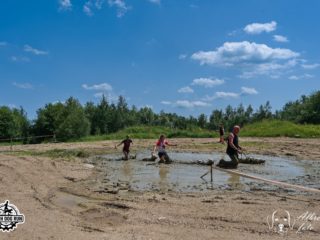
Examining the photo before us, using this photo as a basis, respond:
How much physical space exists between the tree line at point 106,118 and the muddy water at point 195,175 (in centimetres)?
2826

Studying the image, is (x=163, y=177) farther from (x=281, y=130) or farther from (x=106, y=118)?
(x=106, y=118)

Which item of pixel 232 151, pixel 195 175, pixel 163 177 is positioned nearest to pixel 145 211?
pixel 163 177

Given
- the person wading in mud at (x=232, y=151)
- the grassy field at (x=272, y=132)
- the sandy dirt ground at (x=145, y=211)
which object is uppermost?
the grassy field at (x=272, y=132)

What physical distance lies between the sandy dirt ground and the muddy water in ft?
4.07

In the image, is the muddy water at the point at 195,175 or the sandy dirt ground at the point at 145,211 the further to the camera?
the muddy water at the point at 195,175

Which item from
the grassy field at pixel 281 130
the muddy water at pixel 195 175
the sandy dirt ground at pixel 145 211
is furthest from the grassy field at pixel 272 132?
the sandy dirt ground at pixel 145 211

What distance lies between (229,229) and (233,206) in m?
2.03

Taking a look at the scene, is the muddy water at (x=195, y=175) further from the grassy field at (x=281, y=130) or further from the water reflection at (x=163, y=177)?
the grassy field at (x=281, y=130)

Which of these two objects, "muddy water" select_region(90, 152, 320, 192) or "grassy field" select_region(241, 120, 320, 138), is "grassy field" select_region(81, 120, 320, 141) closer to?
"grassy field" select_region(241, 120, 320, 138)

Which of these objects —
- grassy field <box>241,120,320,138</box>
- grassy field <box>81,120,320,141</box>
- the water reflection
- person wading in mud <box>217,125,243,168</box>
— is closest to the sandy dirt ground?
the water reflection

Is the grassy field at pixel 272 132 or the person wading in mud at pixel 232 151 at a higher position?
the grassy field at pixel 272 132

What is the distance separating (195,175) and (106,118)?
2777 inches

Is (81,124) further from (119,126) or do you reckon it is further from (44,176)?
(44,176)

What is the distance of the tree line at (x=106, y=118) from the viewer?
58.2 metres
